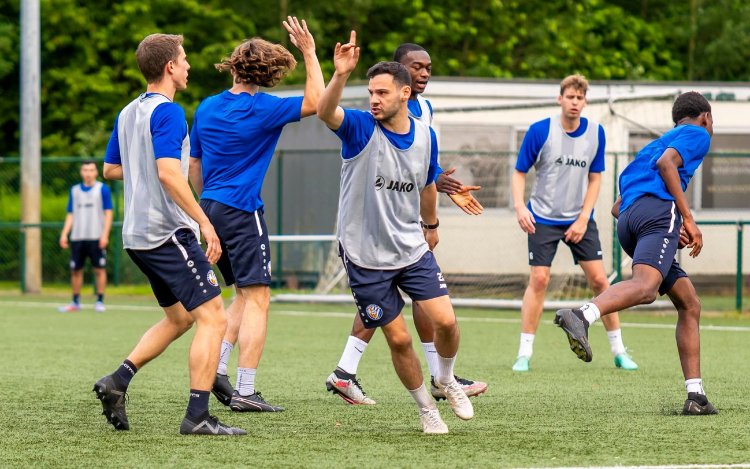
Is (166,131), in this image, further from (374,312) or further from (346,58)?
(374,312)

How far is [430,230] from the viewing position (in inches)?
317

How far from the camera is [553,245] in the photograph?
34.4ft

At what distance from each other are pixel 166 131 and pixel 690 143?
295 centimetres

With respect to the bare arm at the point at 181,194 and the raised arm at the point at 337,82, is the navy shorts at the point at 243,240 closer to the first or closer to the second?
the bare arm at the point at 181,194

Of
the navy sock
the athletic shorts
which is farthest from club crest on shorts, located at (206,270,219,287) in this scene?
the athletic shorts

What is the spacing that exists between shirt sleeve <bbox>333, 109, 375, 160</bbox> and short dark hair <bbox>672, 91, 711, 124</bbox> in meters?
2.09

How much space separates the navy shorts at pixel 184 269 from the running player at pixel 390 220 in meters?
0.70

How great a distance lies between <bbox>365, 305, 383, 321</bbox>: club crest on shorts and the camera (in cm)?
667

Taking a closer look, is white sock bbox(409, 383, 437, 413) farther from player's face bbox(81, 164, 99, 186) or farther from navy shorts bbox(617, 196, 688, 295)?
player's face bbox(81, 164, 99, 186)

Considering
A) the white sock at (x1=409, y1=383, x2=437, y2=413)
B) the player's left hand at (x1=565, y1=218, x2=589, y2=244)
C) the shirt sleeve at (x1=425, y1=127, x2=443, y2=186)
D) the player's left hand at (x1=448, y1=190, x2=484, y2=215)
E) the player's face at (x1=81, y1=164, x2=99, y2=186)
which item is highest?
the shirt sleeve at (x1=425, y1=127, x2=443, y2=186)

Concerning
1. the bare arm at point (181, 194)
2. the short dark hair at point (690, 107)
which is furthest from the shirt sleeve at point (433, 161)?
the short dark hair at point (690, 107)

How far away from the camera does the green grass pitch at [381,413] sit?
20.1ft

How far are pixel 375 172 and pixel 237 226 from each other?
4.51ft

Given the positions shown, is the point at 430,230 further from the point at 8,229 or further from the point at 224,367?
the point at 8,229
